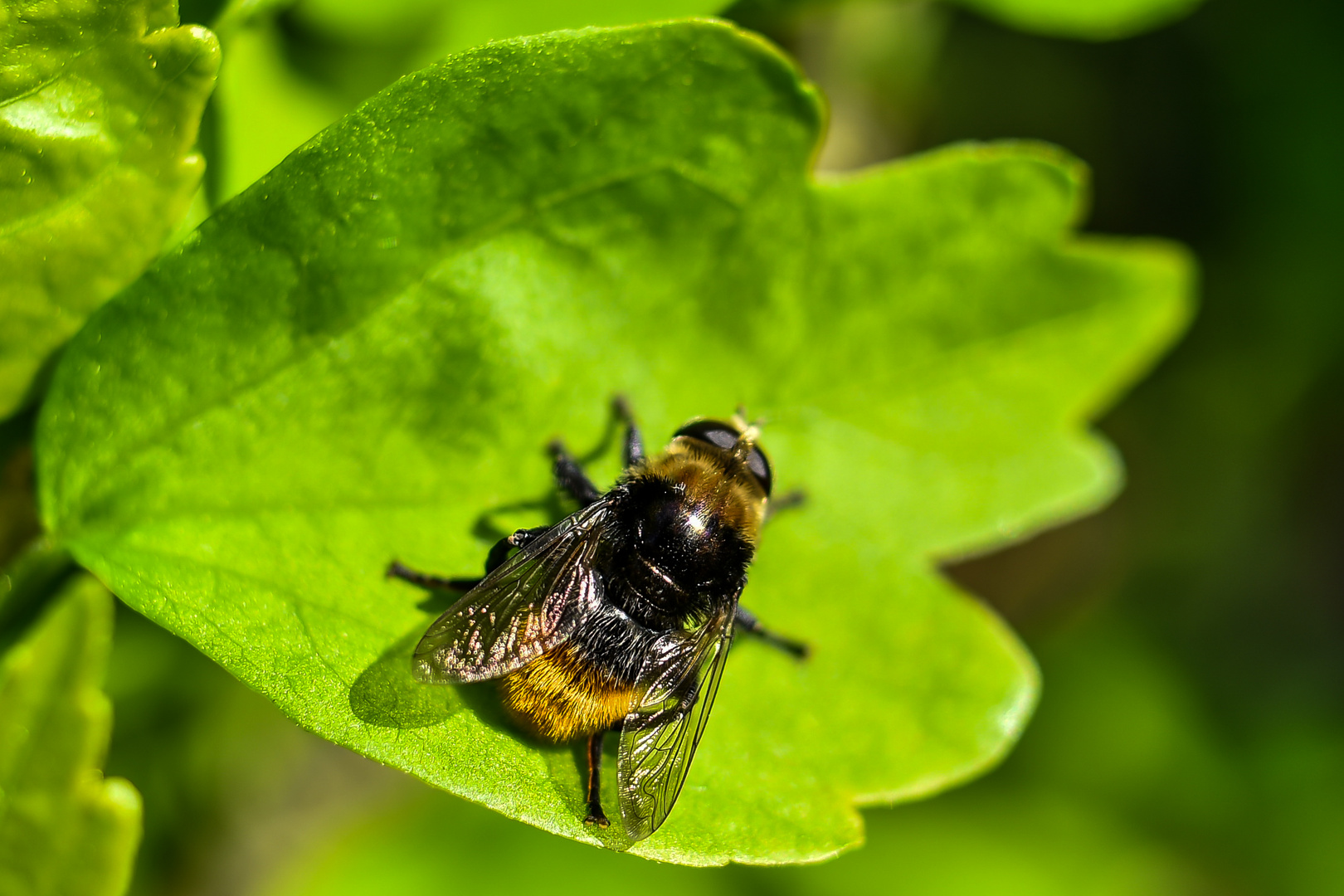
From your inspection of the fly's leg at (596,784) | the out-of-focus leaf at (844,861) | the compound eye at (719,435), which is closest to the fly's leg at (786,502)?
the compound eye at (719,435)

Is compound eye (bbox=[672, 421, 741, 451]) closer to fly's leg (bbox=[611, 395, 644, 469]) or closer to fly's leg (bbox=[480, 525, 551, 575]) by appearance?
fly's leg (bbox=[611, 395, 644, 469])

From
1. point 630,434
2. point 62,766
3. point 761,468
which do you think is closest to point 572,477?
point 630,434

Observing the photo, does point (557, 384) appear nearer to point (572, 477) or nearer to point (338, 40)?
point (572, 477)

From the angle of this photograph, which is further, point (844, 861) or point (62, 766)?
point (844, 861)

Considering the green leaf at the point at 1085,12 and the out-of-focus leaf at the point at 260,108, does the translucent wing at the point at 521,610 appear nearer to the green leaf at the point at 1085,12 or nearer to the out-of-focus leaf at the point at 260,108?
the out-of-focus leaf at the point at 260,108

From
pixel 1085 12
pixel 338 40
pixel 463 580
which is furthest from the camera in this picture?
pixel 1085 12

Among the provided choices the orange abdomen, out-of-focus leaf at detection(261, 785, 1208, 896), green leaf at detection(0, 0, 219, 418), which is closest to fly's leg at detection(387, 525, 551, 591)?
the orange abdomen

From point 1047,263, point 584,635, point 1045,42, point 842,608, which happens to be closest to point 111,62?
point 584,635

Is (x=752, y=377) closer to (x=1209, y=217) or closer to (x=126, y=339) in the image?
(x=126, y=339)
